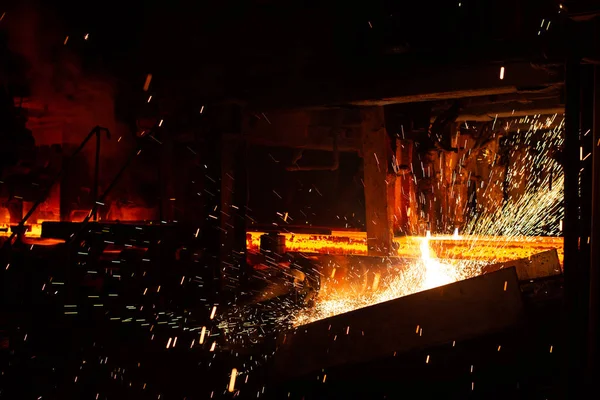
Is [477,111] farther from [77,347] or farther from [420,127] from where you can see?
[77,347]

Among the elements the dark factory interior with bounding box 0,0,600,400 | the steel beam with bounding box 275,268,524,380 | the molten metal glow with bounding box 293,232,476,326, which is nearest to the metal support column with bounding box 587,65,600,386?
the dark factory interior with bounding box 0,0,600,400

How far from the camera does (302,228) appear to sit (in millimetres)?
11250

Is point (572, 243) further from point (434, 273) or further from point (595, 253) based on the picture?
point (434, 273)

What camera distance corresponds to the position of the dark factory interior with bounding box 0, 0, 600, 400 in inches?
139

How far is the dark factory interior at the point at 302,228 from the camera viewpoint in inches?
139

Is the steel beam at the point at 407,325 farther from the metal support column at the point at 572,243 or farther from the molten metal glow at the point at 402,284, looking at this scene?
the molten metal glow at the point at 402,284

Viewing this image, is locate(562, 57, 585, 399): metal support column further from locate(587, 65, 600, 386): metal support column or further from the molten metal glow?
the molten metal glow

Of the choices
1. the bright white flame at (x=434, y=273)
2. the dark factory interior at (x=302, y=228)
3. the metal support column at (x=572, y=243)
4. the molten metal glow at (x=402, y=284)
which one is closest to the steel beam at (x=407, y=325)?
the dark factory interior at (x=302, y=228)

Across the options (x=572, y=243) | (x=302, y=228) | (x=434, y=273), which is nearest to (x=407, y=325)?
(x=572, y=243)

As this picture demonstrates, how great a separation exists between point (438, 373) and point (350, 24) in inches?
157

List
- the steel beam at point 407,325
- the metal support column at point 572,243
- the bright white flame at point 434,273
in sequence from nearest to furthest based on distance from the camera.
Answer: the metal support column at point 572,243 → the steel beam at point 407,325 → the bright white flame at point 434,273

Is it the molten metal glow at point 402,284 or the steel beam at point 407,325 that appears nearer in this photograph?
the steel beam at point 407,325

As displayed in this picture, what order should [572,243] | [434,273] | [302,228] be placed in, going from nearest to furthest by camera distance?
[572,243], [434,273], [302,228]

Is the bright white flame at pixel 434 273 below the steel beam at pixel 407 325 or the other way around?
the other way around
